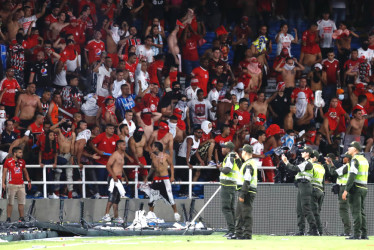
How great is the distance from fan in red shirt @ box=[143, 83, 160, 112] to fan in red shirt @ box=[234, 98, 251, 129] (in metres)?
2.09

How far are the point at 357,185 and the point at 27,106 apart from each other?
9120mm

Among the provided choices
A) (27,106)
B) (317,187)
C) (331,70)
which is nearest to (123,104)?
(27,106)

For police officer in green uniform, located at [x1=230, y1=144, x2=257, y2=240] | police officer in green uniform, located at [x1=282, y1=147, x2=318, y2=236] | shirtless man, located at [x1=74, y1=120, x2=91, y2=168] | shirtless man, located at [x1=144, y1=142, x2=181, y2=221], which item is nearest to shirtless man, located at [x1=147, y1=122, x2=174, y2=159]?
shirtless man, located at [x1=144, y1=142, x2=181, y2=221]

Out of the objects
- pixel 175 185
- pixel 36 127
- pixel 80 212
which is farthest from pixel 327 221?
pixel 36 127

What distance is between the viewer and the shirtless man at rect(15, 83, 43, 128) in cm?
2330

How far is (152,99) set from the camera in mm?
24469

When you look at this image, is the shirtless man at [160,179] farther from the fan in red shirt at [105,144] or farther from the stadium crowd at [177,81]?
the fan in red shirt at [105,144]

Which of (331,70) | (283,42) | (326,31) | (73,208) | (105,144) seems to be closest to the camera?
(73,208)

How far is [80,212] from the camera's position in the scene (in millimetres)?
21688

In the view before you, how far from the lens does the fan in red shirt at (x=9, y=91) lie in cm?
2356

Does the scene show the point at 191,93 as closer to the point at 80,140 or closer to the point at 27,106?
the point at 80,140

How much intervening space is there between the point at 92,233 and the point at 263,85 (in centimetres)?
821

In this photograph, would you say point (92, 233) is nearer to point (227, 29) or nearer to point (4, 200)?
point (4, 200)

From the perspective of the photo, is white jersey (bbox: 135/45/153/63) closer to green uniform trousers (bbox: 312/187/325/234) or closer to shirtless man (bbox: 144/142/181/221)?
shirtless man (bbox: 144/142/181/221)
